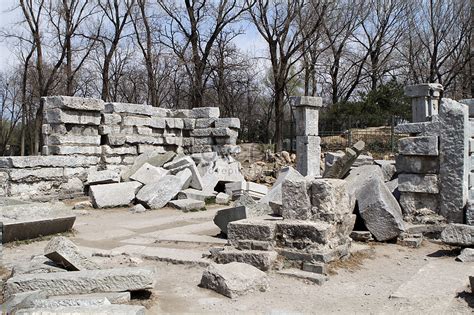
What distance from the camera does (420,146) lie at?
800cm

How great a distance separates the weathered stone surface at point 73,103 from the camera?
12289 mm

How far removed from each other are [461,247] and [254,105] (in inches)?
1365

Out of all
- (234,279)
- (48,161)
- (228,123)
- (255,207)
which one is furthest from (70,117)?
(234,279)

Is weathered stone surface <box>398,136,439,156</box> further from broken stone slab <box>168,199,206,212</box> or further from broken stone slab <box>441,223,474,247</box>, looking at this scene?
broken stone slab <box>168,199,206,212</box>

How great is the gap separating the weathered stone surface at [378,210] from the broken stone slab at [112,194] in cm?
611

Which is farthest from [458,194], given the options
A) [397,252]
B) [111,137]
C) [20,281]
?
[111,137]

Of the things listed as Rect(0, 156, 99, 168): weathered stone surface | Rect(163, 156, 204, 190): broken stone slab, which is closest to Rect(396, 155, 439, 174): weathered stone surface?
Rect(163, 156, 204, 190): broken stone slab

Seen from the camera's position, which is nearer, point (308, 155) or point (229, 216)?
point (229, 216)

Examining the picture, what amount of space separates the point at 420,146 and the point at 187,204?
5571 mm

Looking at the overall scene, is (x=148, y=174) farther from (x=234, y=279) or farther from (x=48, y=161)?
(x=234, y=279)

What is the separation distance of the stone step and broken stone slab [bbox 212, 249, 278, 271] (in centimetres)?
19

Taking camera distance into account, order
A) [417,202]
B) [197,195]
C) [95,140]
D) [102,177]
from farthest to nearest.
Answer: [95,140] → [102,177] → [197,195] → [417,202]

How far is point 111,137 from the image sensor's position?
43.7ft

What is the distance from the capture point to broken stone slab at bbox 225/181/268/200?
1249 cm
